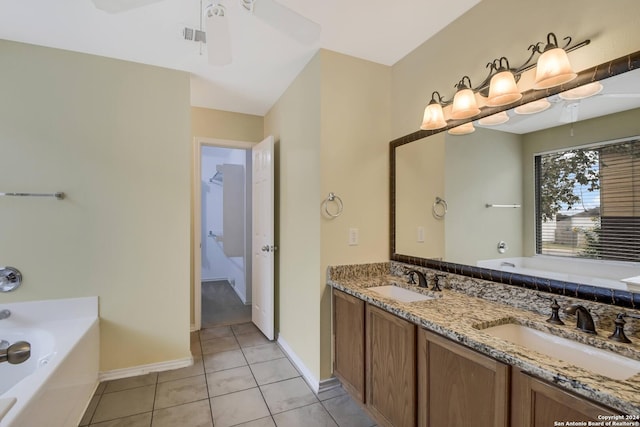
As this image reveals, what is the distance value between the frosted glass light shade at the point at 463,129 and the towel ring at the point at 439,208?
0.45 metres

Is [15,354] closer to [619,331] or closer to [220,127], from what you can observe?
[619,331]

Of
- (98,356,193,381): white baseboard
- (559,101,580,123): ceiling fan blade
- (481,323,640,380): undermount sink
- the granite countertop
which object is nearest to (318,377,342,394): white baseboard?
the granite countertop

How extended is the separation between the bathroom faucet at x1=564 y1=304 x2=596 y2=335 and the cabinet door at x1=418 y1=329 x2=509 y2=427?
0.41m

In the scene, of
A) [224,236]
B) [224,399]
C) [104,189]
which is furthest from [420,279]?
[224,236]

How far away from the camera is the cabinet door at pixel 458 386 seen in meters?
1.09

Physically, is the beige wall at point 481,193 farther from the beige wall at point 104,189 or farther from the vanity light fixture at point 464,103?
the beige wall at point 104,189

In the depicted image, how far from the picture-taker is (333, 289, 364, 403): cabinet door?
190 cm

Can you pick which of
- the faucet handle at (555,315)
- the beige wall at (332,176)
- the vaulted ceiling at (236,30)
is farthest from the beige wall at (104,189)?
the faucet handle at (555,315)

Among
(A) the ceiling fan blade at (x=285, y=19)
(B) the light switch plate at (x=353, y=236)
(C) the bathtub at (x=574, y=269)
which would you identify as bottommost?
(C) the bathtub at (x=574, y=269)

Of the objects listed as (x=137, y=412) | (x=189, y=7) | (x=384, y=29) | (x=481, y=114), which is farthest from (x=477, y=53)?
(x=137, y=412)

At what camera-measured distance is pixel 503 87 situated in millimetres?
1499

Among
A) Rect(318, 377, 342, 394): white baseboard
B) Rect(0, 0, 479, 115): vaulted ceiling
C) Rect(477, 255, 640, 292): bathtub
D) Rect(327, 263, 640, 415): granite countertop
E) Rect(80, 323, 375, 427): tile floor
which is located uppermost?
Rect(0, 0, 479, 115): vaulted ceiling

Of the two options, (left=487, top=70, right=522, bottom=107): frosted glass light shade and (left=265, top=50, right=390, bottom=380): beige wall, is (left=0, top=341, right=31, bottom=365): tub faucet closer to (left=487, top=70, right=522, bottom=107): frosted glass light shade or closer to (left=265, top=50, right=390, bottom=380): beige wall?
(left=265, top=50, right=390, bottom=380): beige wall

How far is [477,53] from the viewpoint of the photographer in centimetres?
177
